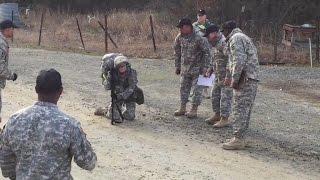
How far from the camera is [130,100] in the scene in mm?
9320

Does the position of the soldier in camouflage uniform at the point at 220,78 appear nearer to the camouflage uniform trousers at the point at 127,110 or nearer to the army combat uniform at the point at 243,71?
the army combat uniform at the point at 243,71

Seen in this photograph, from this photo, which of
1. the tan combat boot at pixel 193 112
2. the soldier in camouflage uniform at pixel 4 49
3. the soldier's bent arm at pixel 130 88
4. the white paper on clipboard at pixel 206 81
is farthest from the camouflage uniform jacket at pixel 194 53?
the soldier in camouflage uniform at pixel 4 49

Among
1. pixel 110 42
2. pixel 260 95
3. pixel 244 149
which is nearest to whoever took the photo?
pixel 244 149

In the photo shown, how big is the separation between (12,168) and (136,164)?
335 centimetres

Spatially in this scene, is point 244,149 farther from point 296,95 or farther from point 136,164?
point 296,95

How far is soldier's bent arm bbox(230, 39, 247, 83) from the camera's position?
24.3 feet

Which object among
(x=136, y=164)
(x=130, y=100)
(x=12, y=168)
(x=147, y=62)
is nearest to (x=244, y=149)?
(x=136, y=164)

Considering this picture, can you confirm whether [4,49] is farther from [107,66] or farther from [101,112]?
[101,112]

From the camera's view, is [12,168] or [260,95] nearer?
[12,168]

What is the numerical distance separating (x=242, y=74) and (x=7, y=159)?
4.35 m

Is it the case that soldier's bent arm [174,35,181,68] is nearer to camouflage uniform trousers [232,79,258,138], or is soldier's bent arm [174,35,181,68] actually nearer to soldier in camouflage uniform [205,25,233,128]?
soldier in camouflage uniform [205,25,233,128]

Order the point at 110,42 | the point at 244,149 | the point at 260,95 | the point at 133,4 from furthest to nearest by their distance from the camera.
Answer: the point at 133,4 → the point at 110,42 → the point at 260,95 → the point at 244,149

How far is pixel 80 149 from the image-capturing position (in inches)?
144

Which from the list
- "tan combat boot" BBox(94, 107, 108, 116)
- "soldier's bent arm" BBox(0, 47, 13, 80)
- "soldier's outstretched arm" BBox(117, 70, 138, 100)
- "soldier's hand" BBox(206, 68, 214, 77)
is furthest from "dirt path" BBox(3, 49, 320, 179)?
"soldier's bent arm" BBox(0, 47, 13, 80)
